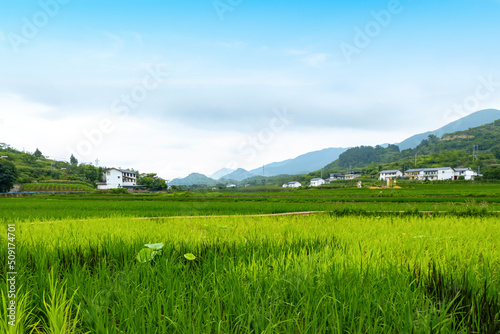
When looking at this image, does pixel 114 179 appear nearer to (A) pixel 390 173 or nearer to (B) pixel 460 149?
(A) pixel 390 173

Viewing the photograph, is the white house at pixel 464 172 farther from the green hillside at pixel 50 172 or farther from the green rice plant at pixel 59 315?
the green hillside at pixel 50 172

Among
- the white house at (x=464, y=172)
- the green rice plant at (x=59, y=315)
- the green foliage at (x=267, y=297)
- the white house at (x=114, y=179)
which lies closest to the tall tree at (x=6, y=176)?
the white house at (x=114, y=179)

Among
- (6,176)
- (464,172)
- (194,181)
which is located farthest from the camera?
(464,172)

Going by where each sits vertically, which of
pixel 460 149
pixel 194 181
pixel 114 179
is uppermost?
pixel 460 149

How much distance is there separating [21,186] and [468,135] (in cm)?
24755

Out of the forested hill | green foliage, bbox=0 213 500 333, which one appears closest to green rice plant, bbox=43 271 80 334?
green foliage, bbox=0 213 500 333

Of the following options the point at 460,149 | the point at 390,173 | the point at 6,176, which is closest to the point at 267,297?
the point at 6,176

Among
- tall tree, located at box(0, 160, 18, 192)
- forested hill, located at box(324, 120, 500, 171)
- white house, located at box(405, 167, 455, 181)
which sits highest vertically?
forested hill, located at box(324, 120, 500, 171)

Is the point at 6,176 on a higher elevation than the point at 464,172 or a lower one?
higher

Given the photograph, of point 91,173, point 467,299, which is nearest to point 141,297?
point 467,299

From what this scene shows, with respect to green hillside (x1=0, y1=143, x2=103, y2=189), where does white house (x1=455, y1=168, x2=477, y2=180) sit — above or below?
below

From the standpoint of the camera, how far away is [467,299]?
1.92m

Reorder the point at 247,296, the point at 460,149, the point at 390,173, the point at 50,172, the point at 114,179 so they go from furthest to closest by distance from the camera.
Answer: the point at 460,149 < the point at 390,173 < the point at 114,179 < the point at 50,172 < the point at 247,296

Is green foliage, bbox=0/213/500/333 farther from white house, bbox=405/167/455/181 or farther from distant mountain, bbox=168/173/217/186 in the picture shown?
white house, bbox=405/167/455/181
